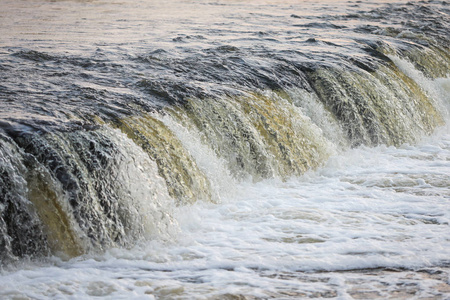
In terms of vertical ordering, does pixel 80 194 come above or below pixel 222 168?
below

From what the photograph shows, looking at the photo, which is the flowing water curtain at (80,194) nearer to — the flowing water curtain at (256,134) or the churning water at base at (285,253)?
the churning water at base at (285,253)

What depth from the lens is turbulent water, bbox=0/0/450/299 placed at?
564cm

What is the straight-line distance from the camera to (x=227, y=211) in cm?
739

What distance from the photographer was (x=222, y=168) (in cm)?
820

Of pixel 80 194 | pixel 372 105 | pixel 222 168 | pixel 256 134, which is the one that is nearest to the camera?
pixel 80 194

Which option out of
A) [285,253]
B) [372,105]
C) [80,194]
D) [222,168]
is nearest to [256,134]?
[222,168]

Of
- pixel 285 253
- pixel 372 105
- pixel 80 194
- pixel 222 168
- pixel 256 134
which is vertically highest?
pixel 372 105

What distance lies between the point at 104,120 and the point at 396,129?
236 inches

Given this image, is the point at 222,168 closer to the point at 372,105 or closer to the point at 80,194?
the point at 80,194

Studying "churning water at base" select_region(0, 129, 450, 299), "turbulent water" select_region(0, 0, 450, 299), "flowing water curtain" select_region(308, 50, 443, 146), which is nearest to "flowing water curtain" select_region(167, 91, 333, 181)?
"turbulent water" select_region(0, 0, 450, 299)

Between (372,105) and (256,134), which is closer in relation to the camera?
(256,134)

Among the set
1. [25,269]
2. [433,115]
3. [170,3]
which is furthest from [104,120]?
[170,3]

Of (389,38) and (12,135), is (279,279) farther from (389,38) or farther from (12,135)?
(389,38)

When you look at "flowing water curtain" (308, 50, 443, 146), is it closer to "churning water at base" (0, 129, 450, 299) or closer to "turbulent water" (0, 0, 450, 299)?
"turbulent water" (0, 0, 450, 299)
